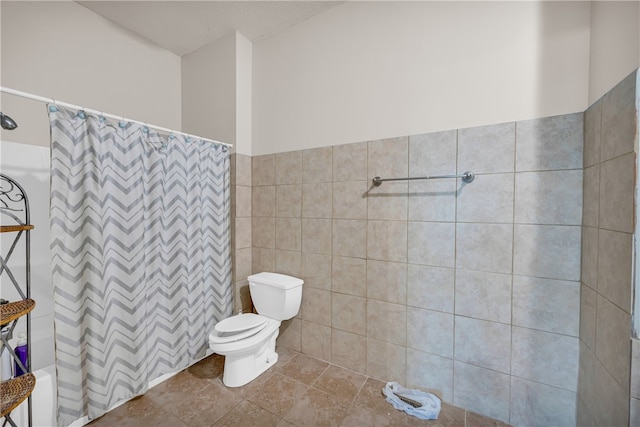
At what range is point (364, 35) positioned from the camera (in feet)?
5.64

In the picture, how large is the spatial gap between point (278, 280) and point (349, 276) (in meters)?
0.51

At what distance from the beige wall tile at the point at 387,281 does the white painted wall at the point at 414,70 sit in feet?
2.69

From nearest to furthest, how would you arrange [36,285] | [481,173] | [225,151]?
[481,173] → [36,285] → [225,151]

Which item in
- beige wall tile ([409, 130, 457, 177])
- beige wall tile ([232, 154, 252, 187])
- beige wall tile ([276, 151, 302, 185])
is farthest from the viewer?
beige wall tile ([232, 154, 252, 187])

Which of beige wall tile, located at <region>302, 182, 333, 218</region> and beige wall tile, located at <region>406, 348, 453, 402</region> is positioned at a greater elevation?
beige wall tile, located at <region>302, 182, 333, 218</region>

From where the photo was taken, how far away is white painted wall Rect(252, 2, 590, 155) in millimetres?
1259

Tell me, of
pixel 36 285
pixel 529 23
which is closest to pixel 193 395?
pixel 36 285

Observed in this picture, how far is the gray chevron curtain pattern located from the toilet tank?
1.12ft

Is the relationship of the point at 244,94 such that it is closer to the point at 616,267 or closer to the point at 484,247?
the point at 484,247

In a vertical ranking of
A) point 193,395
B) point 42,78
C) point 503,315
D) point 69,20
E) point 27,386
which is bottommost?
point 193,395

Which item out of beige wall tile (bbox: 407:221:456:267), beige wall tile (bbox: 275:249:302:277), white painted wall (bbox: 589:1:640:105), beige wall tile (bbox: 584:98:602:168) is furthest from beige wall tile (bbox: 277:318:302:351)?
white painted wall (bbox: 589:1:640:105)

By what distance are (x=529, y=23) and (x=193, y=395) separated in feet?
8.96

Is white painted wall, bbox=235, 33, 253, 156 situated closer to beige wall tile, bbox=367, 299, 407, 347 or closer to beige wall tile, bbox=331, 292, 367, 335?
beige wall tile, bbox=331, 292, 367, 335

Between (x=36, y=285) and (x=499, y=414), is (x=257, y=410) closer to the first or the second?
(x=499, y=414)
